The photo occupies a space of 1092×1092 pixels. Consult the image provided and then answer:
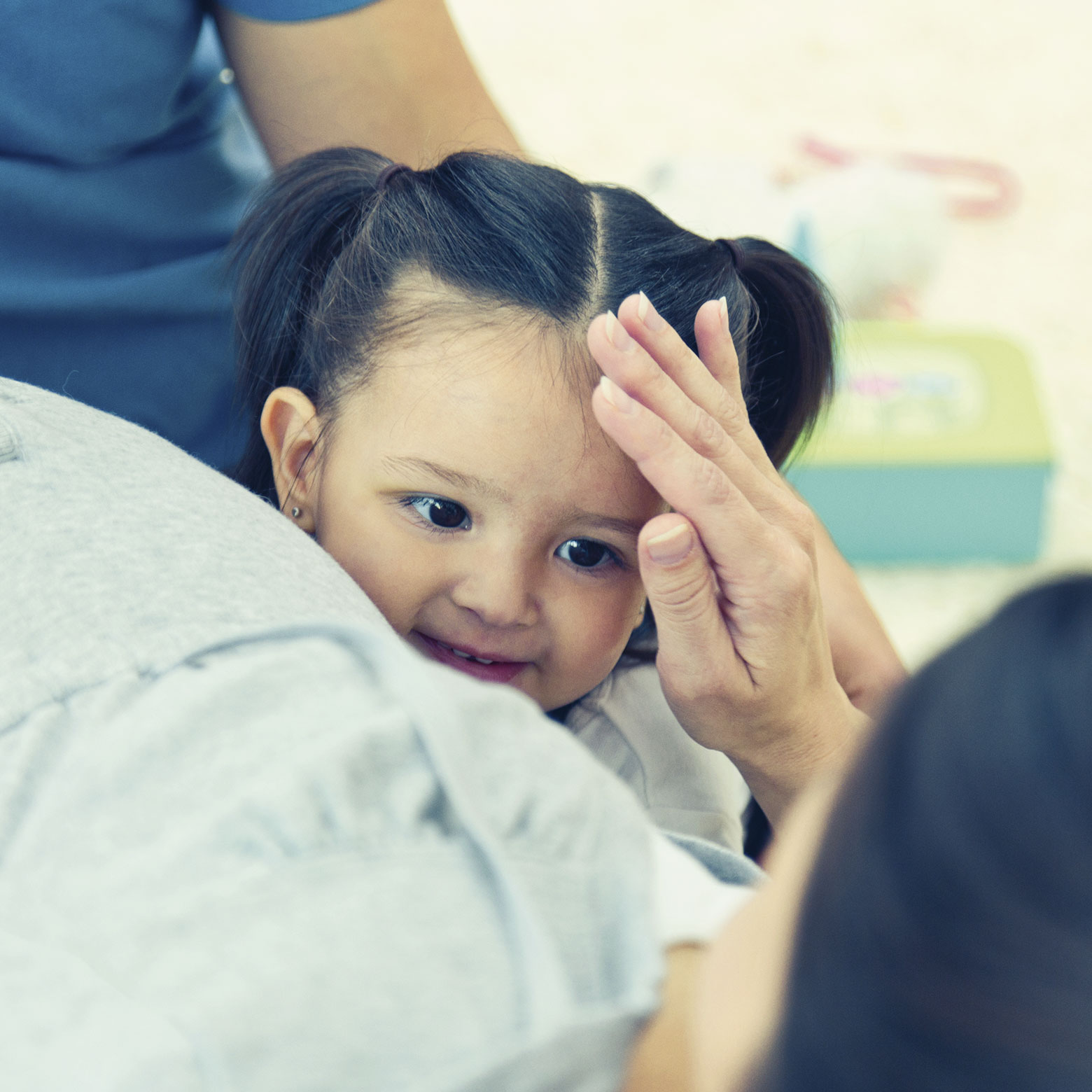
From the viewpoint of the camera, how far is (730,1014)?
33 cm

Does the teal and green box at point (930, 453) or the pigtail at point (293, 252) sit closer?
the pigtail at point (293, 252)

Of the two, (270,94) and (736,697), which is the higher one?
(270,94)

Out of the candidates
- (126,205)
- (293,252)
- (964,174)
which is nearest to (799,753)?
(293,252)

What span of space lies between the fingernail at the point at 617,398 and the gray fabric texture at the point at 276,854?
23cm

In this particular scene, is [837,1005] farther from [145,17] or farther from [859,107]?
[859,107]

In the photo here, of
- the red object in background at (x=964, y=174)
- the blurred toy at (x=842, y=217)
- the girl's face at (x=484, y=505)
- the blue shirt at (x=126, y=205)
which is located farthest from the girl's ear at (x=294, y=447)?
the red object in background at (x=964, y=174)

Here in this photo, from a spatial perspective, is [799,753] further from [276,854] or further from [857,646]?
[276,854]

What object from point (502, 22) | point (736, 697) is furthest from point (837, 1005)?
point (502, 22)

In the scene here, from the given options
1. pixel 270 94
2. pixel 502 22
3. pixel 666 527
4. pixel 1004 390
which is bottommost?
pixel 1004 390

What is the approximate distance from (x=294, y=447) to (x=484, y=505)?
0.15m

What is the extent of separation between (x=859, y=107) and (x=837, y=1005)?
8.17 feet

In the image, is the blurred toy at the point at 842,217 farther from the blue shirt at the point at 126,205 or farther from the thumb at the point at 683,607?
the thumb at the point at 683,607

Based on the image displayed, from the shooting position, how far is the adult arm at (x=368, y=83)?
818 millimetres

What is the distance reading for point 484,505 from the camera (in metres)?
0.72
